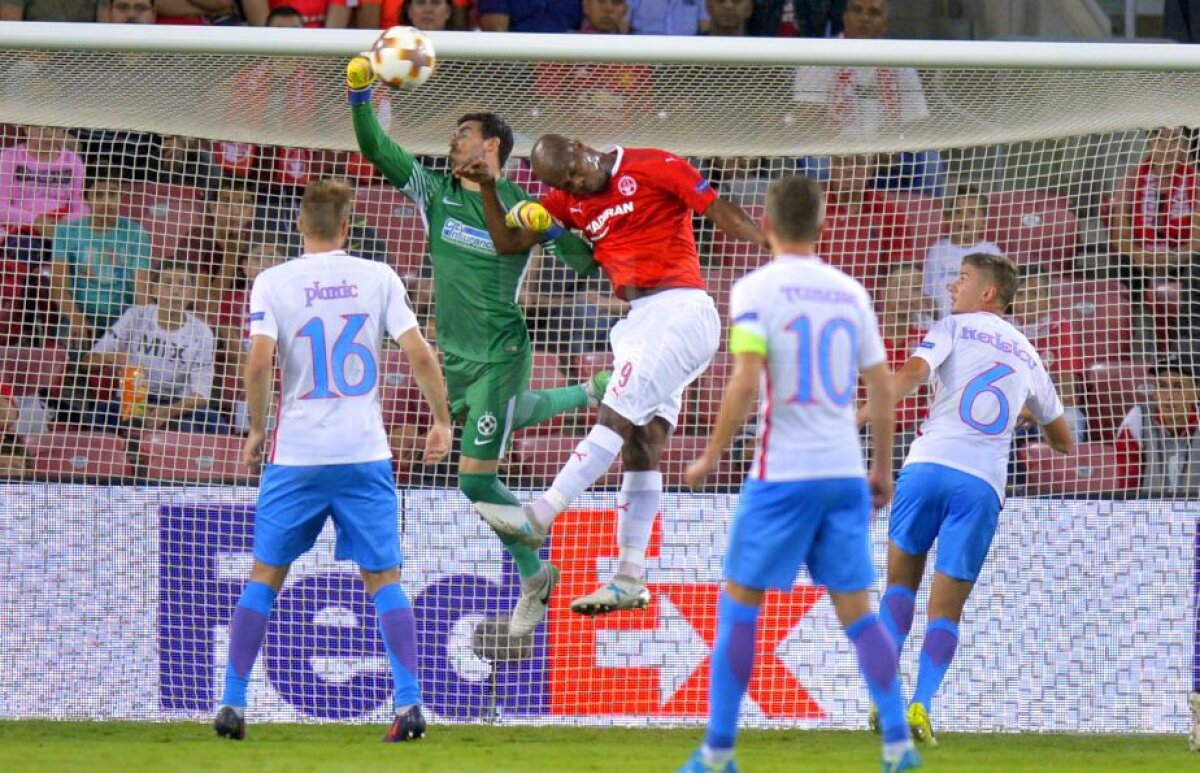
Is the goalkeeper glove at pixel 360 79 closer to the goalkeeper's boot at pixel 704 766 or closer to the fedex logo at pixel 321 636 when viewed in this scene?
the fedex logo at pixel 321 636

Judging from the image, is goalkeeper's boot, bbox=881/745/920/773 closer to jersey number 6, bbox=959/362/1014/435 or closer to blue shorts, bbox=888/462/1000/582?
blue shorts, bbox=888/462/1000/582

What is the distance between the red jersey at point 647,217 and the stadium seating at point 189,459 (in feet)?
8.34

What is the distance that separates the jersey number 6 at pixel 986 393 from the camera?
24.6 ft

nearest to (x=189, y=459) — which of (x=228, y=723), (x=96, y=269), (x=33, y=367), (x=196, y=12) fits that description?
(x=33, y=367)

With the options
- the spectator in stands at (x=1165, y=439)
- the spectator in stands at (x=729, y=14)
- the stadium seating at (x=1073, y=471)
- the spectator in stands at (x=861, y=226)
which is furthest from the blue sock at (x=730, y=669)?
the spectator in stands at (x=729, y=14)

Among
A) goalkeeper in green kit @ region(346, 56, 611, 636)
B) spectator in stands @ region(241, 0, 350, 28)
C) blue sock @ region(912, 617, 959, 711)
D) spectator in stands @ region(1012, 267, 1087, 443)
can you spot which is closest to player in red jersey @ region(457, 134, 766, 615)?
goalkeeper in green kit @ region(346, 56, 611, 636)

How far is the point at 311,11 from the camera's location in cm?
1084

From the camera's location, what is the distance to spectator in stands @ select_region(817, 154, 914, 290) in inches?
371

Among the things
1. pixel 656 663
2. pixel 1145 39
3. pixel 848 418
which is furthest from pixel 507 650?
pixel 1145 39

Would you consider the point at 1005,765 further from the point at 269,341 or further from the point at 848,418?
the point at 269,341

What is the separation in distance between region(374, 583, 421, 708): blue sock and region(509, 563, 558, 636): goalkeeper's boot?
1127 mm

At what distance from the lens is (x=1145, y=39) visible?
12.3 m

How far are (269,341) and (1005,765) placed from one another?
11.9 ft

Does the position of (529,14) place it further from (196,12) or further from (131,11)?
(131,11)
